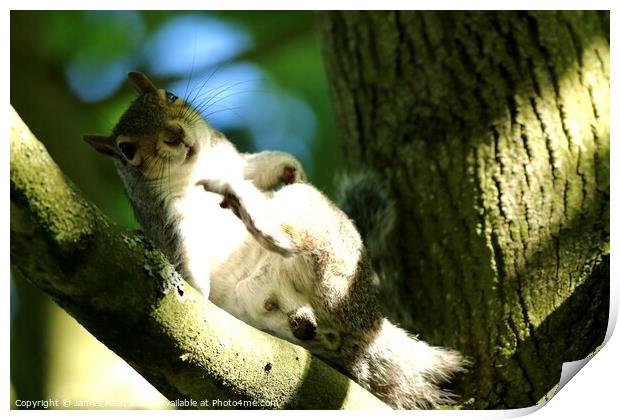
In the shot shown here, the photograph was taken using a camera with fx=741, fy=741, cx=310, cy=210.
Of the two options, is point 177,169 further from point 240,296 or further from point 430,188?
point 430,188

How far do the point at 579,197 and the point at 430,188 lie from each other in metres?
0.38

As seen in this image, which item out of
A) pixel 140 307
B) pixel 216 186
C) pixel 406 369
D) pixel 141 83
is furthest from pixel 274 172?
pixel 140 307

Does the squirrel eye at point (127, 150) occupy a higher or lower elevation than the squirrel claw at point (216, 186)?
higher

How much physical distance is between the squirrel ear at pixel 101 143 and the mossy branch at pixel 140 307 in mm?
567

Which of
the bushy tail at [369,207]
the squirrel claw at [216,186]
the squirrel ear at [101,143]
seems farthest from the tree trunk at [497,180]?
the squirrel ear at [101,143]

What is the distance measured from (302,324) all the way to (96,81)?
0.98 m

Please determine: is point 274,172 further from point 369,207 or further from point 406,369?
point 406,369

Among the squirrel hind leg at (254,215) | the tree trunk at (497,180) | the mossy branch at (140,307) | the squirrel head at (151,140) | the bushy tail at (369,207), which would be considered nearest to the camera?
the mossy branch at (140,307)

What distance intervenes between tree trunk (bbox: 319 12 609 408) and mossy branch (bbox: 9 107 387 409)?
0.53 metres

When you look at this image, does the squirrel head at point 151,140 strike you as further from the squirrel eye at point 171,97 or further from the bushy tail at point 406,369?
the bushy tail at point 406,369

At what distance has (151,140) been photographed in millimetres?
1671

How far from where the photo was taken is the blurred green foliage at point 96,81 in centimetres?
170

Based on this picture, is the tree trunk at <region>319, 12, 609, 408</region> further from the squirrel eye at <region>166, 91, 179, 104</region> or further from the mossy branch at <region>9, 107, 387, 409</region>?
the squirrel eye at <region>166, 91, 179, 104</region>
